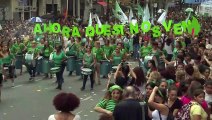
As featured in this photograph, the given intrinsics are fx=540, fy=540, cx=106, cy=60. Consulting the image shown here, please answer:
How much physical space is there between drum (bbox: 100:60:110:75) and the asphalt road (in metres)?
0.31

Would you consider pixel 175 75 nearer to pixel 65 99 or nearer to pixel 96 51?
pixel 65 99

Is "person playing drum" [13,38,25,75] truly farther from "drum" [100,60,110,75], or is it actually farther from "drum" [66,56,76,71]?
"drum" [100,60,110,75]

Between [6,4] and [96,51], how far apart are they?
38464 millimetres

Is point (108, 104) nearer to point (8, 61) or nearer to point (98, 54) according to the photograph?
point (8, 61)

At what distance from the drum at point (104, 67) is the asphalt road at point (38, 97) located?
0.31m

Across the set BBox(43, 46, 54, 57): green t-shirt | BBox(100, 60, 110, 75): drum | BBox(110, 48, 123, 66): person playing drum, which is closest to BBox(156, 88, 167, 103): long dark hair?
BBox(110, 48, 123, 66): person playing drum

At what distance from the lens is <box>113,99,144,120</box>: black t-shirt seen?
714cm

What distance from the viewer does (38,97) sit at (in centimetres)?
1591

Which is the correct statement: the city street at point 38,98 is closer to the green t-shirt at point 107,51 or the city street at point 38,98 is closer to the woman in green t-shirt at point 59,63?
the woman in green t-shirt at point 59,63

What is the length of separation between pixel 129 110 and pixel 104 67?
12566mm

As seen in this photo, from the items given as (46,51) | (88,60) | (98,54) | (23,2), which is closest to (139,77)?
(88,60)

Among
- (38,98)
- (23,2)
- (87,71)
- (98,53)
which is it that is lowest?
(38,98)

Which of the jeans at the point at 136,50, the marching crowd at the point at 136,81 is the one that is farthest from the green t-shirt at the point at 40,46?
the jeans at the point at 136,50

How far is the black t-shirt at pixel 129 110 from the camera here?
7145mm
